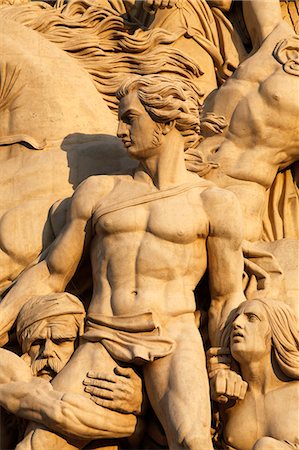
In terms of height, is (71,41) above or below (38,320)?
above

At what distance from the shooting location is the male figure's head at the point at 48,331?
28.0 feet

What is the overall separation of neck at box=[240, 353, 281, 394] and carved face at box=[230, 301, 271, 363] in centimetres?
4

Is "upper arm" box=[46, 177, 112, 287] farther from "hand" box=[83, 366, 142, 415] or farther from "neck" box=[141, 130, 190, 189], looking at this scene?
"hand" box=[83, 366, 142, 415]

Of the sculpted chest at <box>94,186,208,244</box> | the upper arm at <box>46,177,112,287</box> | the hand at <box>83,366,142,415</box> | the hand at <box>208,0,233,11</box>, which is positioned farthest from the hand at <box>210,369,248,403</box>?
the hand at <box>208,0,233,11</box>

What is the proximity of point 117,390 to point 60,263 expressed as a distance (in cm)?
87

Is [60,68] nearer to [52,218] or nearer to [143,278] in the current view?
[52,218]

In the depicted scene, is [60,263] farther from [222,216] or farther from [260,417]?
[260,417]

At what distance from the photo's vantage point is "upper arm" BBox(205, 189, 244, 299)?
8680mm

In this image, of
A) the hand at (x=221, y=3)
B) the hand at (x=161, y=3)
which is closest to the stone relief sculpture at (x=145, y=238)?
the hand at (x=161, y=3)

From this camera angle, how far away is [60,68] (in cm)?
983

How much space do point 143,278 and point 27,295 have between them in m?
0.68

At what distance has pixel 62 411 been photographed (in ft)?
26.6

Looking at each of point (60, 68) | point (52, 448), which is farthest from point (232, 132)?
point (52, 448)

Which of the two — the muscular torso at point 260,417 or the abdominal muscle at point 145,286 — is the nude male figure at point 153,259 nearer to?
the abdominal muscle at point 145,286
